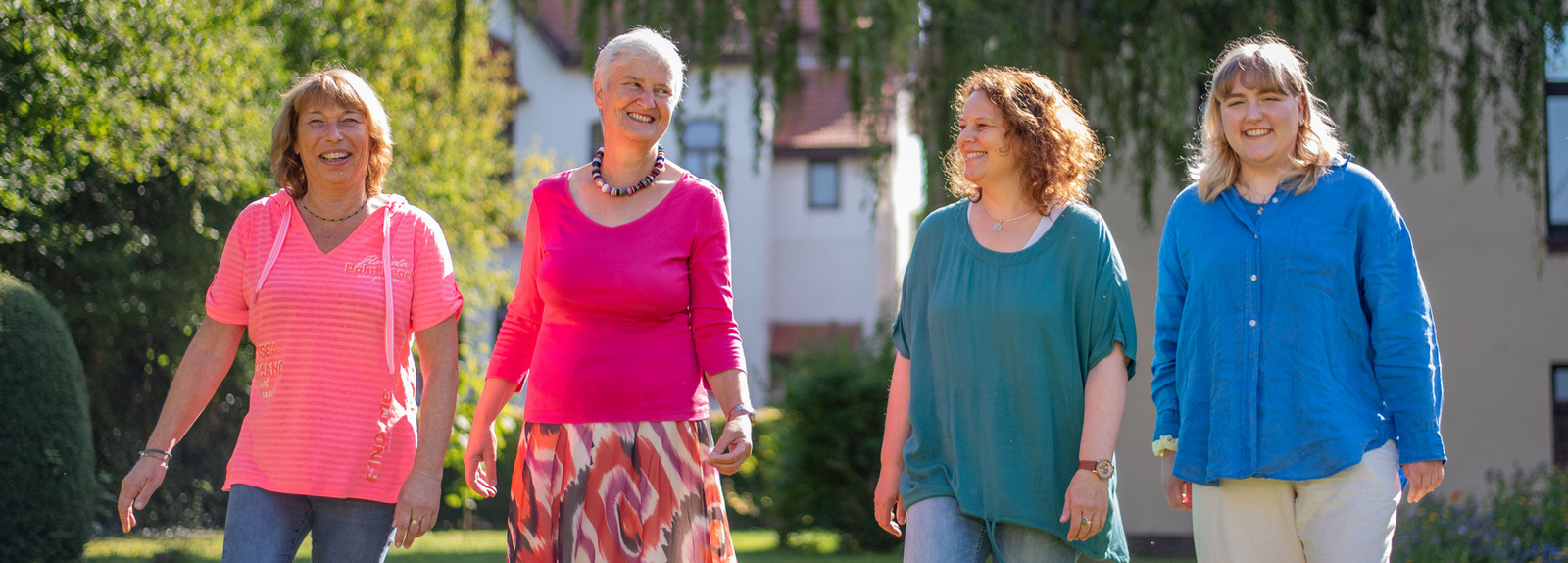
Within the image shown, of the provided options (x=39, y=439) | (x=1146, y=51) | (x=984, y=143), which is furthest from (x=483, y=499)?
(x=984, y=143)

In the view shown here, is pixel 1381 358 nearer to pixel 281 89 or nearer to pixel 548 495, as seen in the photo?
pixel 548 495

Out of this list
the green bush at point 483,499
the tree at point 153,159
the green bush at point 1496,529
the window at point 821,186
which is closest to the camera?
the green bush at point 1496,529

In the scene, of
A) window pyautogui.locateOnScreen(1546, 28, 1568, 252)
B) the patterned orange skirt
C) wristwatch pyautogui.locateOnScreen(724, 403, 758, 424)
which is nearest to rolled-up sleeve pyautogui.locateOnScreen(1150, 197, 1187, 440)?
wristwatch pyautogui.locateOnScreen(724, 403, 758, 424)

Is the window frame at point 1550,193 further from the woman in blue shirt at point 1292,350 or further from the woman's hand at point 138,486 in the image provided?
Result: the woman's hand at point 138,486

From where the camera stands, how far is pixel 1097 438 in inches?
120

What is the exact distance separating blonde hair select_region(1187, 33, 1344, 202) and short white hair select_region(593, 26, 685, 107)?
1.43m

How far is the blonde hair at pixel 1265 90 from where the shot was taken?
10.9 ft

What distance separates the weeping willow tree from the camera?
850 centimetres

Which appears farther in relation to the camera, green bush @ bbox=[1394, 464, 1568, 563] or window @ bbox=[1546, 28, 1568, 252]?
window @ bbox=[1546, 28, 1568, 252]

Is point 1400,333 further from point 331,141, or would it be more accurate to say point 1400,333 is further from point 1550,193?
point 1550,193

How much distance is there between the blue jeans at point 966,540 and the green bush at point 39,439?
6.14 m

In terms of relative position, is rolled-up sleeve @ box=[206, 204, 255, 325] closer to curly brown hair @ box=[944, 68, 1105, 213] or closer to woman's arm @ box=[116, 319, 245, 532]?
woman's arm @ box=[116, 319, 245, 532]

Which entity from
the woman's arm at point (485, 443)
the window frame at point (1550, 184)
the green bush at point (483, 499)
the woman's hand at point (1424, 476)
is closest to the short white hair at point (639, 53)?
the woman's arm at point (485, 443)

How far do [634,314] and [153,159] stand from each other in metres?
9.03
